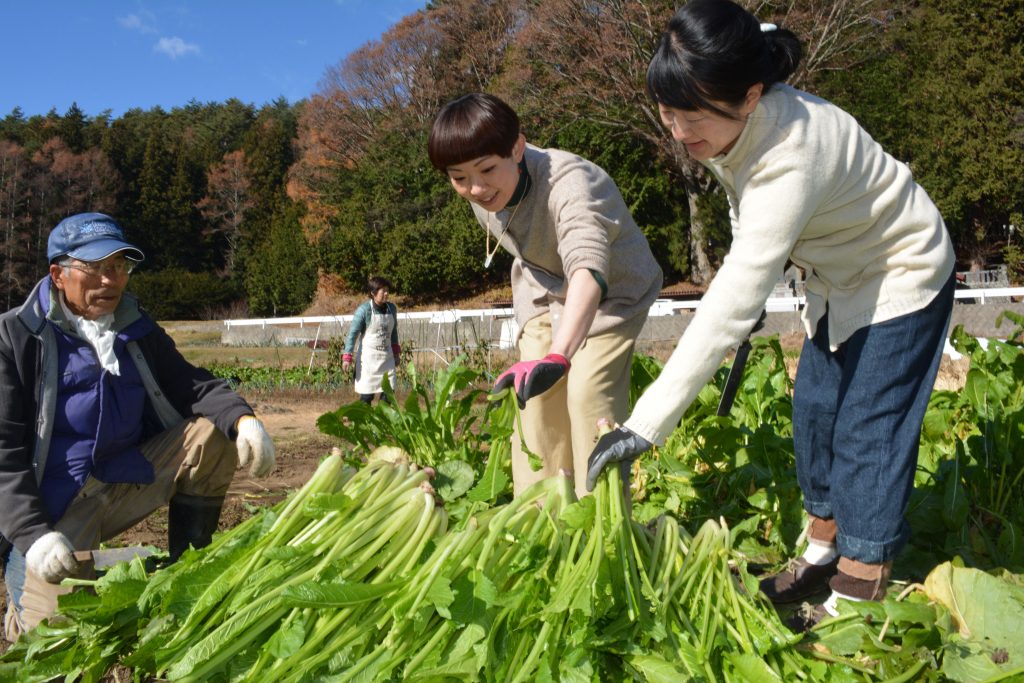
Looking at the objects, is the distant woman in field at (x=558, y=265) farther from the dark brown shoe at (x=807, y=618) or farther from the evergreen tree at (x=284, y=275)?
the evergreen tree at (x=284, y=275)

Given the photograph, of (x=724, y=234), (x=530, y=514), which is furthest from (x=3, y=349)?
(x=724, y=234)

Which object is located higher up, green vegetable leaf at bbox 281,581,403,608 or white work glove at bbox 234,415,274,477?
white work glove at bbox 234,415,274,477

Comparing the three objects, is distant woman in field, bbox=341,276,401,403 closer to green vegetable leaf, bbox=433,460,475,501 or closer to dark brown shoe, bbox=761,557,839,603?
green vegetable leaf, bbox=433,460,475,501

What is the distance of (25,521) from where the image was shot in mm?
2266

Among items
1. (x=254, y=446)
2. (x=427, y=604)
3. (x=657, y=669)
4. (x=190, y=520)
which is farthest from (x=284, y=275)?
(x=657, y=669)

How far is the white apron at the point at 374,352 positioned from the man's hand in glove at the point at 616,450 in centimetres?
548

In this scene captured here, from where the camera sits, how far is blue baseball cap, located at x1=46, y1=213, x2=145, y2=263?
8.09 ft

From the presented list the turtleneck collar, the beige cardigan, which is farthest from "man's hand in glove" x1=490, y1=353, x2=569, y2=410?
the turtleneck collar

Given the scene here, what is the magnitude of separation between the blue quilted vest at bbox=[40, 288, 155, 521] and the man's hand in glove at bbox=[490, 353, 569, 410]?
1375mm

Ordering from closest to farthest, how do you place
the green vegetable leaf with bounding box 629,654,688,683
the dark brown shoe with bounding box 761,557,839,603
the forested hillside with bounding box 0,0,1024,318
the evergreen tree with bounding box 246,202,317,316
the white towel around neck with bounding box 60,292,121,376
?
the green vegetable leaf with bounding box 629,654,688,683
the dark brown shoe with bounding box 761,557,839,603
the white towel around neck with bounding box 60,292,121,376
the forested hillside with bounding box 0,0,1024,318
the evergreen tree with bounding box 246,202,317,316

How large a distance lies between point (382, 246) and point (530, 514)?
102 feet

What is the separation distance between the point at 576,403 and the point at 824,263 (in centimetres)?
90

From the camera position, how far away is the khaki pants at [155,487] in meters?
2.53

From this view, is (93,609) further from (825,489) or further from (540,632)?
(825,489)
